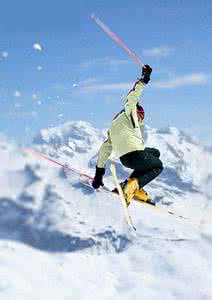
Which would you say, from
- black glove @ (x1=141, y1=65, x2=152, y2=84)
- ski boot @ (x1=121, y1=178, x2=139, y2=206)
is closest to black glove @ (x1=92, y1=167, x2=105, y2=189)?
ski boot @ (x1=121, y1=178, x2=139, y2=206)

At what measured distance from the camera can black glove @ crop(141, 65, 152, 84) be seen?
46.4 ft

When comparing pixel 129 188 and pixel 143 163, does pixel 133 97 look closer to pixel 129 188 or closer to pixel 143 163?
pixel 143 163

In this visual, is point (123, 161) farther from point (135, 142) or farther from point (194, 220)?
point (194, 220)

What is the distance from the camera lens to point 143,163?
1526 cm

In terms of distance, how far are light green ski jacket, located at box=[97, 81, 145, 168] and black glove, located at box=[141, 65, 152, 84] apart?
0.36 ft

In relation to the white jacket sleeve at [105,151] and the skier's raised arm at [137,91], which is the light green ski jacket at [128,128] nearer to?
the skier's raised arm at [137,91]

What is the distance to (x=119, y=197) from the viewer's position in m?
16.2

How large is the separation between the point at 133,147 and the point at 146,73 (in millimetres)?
1987

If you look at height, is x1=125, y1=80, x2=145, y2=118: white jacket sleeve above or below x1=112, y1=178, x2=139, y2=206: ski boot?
above

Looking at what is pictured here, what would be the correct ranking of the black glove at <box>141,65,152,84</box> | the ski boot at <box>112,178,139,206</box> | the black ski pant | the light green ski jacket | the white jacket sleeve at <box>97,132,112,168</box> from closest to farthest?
the black glove at <box>141,65,152,84</box> → the light green ski jacket → the black ski pant → the ski boot at <box>112,178,139,206</box> → the white jacket sleeve at <box>97,132,112,168</box>

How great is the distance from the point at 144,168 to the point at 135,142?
3.33 ft

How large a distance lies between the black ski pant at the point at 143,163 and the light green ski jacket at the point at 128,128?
24 cm

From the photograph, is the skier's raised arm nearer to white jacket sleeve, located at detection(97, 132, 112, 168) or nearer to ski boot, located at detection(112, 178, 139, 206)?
white jacket sleeve, located at detection(97, 132, 112, 168)

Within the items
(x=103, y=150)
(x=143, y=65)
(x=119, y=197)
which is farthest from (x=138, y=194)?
(x=143, y=65)
